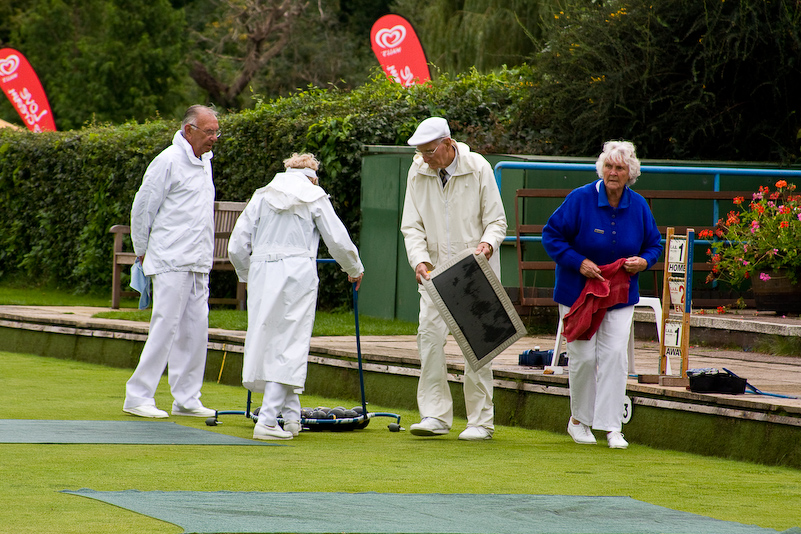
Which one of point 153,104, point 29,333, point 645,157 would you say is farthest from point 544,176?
point 153,104

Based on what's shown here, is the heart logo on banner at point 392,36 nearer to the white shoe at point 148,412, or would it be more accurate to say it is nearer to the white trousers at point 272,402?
the white shoe at point 148,412

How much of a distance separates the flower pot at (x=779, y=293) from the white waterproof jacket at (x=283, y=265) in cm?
427

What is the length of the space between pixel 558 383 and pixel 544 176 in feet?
Answer: 11.8

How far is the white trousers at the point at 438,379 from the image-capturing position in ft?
21.6

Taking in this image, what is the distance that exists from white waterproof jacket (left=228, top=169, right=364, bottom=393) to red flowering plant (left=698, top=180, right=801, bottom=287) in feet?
13.8

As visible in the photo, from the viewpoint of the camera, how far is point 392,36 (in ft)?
64.4

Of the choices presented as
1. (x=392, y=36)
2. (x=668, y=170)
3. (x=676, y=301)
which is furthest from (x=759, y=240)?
(x=392, y=36)

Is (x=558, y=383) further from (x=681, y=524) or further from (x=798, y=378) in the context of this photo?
(x=681, y=524)

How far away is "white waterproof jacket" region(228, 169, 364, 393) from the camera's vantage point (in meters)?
6.55

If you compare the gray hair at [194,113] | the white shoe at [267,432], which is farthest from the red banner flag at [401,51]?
the white shoe at [267,432]

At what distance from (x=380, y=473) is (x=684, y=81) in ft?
27.7

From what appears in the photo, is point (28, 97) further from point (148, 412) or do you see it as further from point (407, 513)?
A: point (407, 513)

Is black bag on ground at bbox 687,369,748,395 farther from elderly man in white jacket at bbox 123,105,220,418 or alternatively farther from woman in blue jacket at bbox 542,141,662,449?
elderly man in white jacket at bbox 123,105,220,418

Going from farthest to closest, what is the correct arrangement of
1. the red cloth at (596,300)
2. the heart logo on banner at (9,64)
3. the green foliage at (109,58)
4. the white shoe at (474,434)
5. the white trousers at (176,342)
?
the green foliage at (109,58) < the heart logo on banner at (9,64) < the white trousers at (176,342) < the white shoe at (474,434) < the red cloth at (596,300)
